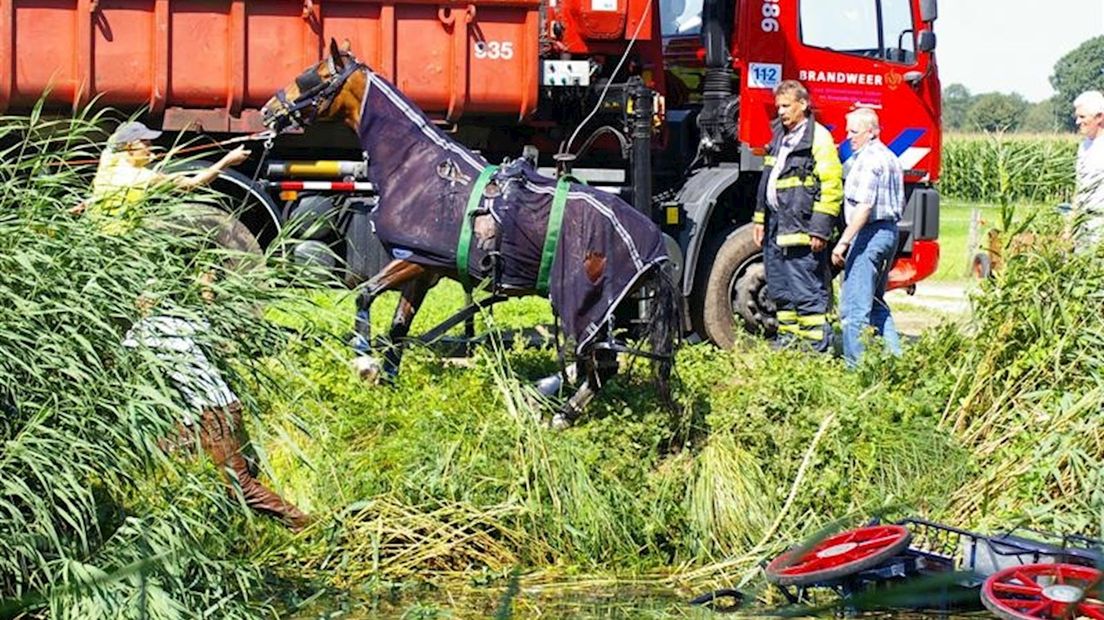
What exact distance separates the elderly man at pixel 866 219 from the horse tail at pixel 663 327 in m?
2.49

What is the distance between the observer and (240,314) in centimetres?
562

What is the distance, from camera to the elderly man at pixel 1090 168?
8.23 m

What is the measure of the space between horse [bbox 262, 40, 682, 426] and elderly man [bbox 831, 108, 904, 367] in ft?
8.59

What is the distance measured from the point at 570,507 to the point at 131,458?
270 centimetres

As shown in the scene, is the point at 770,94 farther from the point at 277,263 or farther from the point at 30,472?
the point at 30,472

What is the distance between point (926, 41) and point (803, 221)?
3332 millimetres

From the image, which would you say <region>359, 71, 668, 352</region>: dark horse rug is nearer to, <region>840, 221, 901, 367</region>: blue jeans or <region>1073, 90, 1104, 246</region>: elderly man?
<region>1073, 90, 1104, 246</region>: elderly man

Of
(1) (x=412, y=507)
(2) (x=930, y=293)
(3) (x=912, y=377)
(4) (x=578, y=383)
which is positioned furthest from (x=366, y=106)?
(2) (x=930, y=293)

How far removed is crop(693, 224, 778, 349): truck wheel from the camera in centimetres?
1271

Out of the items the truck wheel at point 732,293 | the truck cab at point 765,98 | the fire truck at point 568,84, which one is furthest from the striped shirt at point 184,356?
the truck wheel at point 732,293

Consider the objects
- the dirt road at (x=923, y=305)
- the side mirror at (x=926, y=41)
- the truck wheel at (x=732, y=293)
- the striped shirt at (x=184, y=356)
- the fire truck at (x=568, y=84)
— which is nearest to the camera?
the striped shirt at (x=184, y=356)

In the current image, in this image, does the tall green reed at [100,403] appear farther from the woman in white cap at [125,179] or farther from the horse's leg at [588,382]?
the horse's leg at [588,382]

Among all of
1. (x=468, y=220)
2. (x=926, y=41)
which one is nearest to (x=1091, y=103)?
(x=926, y=41)

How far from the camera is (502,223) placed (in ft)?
27.7
